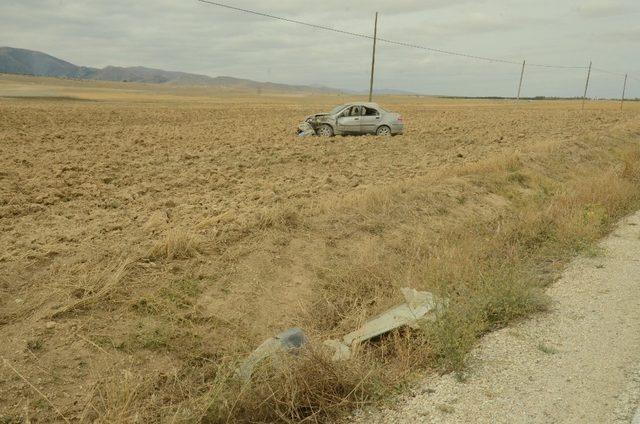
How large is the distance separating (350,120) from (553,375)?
17.9m

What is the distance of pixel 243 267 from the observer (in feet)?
22.8

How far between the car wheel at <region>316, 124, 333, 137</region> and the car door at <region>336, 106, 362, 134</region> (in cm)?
37

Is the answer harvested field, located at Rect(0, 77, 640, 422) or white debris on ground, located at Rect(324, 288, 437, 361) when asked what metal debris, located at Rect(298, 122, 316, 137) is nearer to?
harvested field, located at Rect(0, 77, 640, 422)

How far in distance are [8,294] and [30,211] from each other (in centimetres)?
371

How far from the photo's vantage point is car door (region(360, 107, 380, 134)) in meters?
22.0

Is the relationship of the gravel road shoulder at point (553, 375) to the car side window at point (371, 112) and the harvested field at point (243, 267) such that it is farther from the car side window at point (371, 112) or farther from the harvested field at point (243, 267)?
the car side window at point (371, 112)

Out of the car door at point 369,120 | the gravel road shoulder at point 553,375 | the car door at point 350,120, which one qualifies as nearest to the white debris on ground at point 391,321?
the gravel road shoulder at point 553,375

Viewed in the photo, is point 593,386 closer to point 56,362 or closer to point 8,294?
point 56,362

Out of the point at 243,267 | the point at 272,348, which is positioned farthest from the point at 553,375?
the point at 243,267

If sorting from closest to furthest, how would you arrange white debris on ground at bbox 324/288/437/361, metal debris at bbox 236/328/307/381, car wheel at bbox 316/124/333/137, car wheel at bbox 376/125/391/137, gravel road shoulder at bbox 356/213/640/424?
gravel road shoulder at bbox 356/213/640/424, metal debris at bbox 236/328/307/381, white debris on ground at bbox 324/288/437/361, car wheel at bbox 316/124/333/137, car wheel at bbox 376/125/391/137

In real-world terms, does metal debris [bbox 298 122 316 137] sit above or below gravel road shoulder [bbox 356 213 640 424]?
above

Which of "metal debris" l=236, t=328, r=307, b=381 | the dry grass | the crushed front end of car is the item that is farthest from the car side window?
"metal debris" l=236, t=328, r=307, b=381

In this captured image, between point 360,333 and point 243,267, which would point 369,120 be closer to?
point 243,267

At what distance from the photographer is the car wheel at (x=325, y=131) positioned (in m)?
21.4
